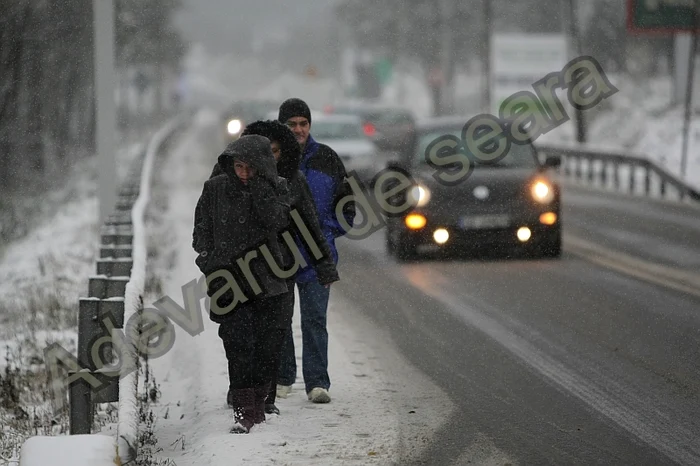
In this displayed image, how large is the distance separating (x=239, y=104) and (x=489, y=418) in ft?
144

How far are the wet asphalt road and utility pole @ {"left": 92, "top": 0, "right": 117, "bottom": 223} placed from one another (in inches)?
127

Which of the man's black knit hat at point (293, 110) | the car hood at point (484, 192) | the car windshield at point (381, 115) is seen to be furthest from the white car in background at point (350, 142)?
the man's black knit hat at point (293, 110)

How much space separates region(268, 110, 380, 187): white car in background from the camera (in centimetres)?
2542

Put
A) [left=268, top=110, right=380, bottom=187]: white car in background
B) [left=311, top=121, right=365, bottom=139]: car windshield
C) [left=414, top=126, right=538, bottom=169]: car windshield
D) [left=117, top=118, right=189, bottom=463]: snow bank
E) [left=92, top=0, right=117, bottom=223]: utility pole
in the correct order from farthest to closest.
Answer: [left=311, top=121, right=365, bottom=139]: car windshield → [left=268, top=110, right=380, bottom=187]: white car in background → [left=92, top=0, right=117, bottom=223]: utility pole → [left=414, top=126, right=538, bottom=169]: car windshield → [left=117, top=118, right=189, bottom=463]: snow bank

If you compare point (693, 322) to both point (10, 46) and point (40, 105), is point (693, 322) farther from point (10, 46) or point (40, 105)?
point (40, 105)

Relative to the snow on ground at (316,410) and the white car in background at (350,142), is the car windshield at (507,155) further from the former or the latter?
the white car in background at (350,142)

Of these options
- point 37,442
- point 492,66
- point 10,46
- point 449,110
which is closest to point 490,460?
point 37,442

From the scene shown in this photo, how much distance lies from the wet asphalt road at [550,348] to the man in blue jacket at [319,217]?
914mm

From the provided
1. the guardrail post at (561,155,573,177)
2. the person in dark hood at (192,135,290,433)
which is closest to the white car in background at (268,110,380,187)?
the guardrail post at (561,155,573,177)

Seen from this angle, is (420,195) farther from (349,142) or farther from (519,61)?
(519,61)

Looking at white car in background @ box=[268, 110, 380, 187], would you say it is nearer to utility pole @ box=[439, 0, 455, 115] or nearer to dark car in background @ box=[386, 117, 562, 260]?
dark car in background @ box=[386, 117, 562, 260]

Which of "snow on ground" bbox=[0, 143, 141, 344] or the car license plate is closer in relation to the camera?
"snow on ground" bbox=[0, 143, 141, 344]

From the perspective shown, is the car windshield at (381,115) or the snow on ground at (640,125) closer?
the snow on ground at (640,125)

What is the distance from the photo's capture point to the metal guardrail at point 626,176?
25094 millimetres
